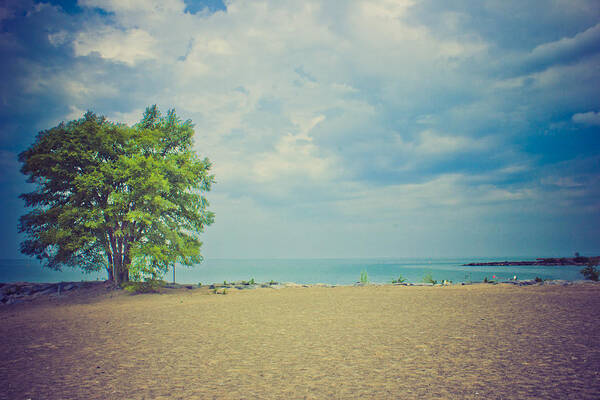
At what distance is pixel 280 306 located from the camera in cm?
1388

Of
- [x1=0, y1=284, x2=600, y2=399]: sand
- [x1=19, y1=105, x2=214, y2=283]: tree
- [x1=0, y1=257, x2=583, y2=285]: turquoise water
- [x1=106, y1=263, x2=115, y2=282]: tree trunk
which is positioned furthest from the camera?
[x1=0, y1=257, x2=583, y2=285]: turquoise water

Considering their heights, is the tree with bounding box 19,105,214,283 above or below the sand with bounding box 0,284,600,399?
above

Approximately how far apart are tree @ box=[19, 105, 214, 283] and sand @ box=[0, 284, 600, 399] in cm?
635

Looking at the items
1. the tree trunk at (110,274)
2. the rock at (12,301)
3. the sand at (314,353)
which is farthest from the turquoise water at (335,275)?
the sand at (314,353)

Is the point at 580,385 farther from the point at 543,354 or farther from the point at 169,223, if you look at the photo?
the point at 169,223

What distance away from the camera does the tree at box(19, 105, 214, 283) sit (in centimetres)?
1755

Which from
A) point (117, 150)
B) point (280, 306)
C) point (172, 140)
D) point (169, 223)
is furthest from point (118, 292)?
point (280, 306)

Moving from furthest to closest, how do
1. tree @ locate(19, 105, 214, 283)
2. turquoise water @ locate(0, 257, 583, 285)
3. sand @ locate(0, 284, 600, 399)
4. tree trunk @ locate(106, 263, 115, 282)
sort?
turquoise water @ locate(0, 257, 583, 285), tree trunk @ locate(106, 263, 115, 282), tree @ locate(19, 105, 214, 283), sand @ locate(0, 284, 600, 399)

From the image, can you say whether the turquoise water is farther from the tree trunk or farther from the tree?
the tree

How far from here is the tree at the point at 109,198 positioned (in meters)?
17.5

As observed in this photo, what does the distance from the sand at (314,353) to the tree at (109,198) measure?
6350 mm

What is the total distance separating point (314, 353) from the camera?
6.91 metres

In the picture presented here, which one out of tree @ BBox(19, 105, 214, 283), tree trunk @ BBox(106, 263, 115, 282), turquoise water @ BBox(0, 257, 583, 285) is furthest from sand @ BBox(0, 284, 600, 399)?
turquoise water @ BBox(0, 257, 583, 285)

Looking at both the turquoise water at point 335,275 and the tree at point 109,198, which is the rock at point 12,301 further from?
the turquoise water at point 335,275
